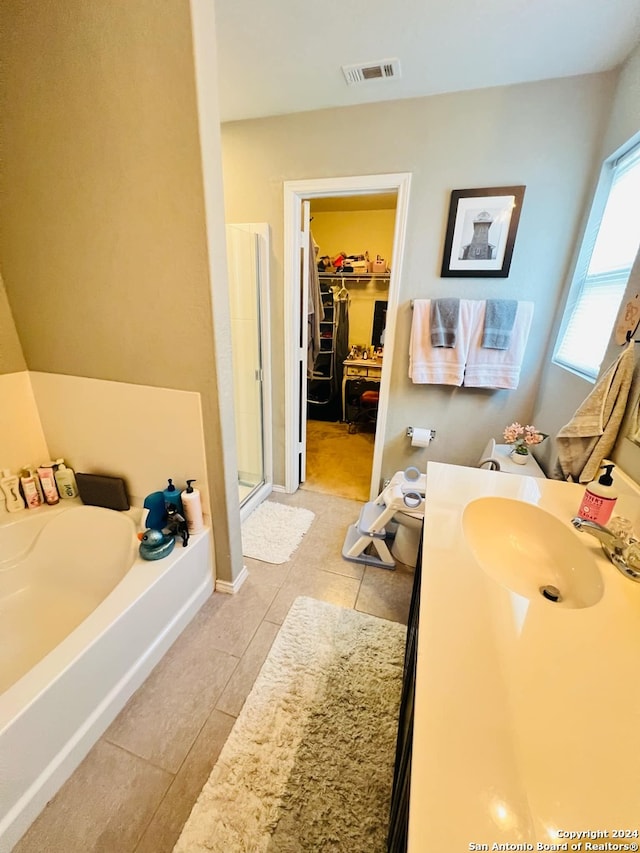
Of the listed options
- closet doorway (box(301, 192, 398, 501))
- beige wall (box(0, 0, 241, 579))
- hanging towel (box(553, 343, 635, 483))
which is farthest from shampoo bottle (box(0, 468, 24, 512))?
hanging towel (box(553, 343, 635, 483))

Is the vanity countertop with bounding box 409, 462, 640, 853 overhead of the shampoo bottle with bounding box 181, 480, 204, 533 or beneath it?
overhead

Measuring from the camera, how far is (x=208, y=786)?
1.02m

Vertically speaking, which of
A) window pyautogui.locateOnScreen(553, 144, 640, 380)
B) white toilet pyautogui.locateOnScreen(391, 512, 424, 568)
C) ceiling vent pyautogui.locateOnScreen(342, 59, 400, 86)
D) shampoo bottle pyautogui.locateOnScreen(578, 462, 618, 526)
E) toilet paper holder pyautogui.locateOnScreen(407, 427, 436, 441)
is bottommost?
white toilet pyautogui.locateOnScreen(391, 512, 424, 568)

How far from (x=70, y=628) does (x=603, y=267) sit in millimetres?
2866

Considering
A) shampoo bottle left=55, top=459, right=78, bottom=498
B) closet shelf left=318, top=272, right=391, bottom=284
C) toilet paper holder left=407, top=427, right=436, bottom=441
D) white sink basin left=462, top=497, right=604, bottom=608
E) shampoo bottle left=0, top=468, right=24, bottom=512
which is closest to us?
white sink basin left=462, top=497, right=604, bottom=608

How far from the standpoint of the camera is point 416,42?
1.36 meters

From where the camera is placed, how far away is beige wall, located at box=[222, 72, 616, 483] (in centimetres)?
161

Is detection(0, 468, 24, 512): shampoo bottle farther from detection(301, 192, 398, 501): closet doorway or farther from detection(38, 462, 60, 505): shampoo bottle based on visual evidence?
detection(301, 192, 398, 501): closet doorway

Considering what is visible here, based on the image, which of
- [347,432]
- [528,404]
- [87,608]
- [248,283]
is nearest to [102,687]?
[87,608]

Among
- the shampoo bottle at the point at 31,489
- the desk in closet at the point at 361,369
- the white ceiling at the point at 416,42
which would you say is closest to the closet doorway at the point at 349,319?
the desk in closet at the point at 361,369

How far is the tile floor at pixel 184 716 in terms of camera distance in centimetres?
94

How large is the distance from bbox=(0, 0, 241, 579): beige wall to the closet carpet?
53.4 inches

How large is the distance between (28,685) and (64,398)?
3.99 feet

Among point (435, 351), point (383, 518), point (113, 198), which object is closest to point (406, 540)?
point (383, 518)
